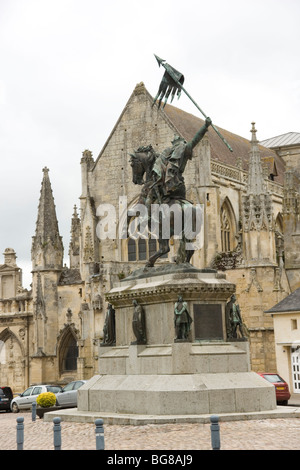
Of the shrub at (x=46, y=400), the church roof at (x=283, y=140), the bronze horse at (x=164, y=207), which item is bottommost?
the shrub at (x=46, y=400)

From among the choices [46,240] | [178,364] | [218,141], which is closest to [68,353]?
[46,240]

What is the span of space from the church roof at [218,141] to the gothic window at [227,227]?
112 inches

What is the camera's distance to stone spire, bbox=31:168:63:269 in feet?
147

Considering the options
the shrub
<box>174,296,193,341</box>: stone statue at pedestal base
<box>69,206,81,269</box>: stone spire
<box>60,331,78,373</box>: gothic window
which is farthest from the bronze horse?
<box>69,206,81,269</box>: stone spire

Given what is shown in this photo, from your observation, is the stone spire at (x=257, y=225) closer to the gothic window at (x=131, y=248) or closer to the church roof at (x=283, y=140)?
the gothic window at (x=131, y=248)

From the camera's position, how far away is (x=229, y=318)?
16609 mm

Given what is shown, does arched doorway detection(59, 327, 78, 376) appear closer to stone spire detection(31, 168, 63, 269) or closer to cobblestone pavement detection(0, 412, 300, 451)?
stone spire detection(31, 168, 63, 269)

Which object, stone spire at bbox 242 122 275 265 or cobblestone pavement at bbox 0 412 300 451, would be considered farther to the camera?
stone spire at bbox 242 122 275 265

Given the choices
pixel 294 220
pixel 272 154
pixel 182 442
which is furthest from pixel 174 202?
pixel 272 154

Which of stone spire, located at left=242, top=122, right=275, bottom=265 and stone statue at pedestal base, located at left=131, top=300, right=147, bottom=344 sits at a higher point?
stone spire, located at left=242, top=122, right=275, bottom=265

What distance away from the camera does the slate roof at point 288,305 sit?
34.2 m

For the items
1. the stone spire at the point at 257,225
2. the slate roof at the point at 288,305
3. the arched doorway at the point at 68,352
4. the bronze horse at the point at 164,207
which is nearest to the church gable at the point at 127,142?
the stone spire at the point at 257,225

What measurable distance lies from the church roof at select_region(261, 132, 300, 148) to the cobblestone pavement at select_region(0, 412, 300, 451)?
48.5 m

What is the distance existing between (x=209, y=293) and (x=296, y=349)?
18680mm
